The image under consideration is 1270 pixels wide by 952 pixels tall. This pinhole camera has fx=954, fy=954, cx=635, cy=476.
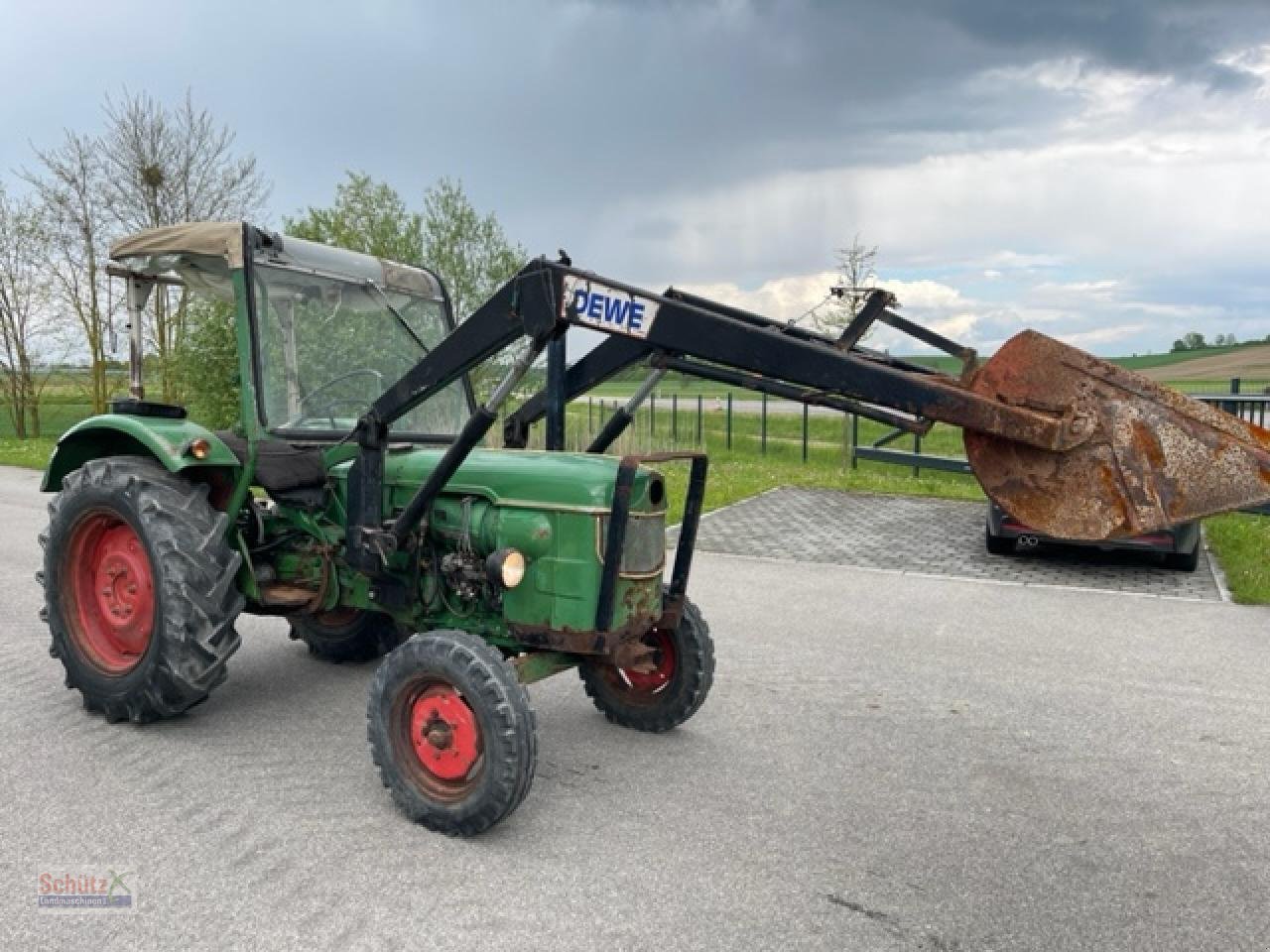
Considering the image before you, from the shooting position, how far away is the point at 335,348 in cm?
459

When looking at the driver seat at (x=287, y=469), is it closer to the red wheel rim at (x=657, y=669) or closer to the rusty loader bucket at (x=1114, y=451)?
the red wheel rim at (x=657, y=669)

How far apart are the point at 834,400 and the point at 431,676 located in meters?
1.75

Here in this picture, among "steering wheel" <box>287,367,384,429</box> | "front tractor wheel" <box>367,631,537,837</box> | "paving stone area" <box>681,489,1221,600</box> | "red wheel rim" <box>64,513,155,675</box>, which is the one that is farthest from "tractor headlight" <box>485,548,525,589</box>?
"paving stone area" <box>681,489,1221,600</box>

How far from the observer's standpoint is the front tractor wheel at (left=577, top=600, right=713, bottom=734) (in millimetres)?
4246

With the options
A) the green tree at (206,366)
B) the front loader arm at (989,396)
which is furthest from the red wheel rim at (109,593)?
the green tree at (206,366)

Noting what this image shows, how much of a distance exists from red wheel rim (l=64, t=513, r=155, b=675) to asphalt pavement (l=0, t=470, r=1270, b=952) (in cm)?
34

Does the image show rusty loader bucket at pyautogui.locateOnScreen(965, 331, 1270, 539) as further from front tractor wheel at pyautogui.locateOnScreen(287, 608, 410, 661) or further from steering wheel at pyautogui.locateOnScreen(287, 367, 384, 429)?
front tractor wheel at pyautogui.locateOnScreen(287, 608, 410, 661)

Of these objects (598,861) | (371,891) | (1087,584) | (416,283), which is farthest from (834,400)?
(1087,584)

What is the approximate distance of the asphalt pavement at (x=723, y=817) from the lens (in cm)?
284

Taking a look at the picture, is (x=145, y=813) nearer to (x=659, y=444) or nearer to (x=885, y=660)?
(x=885, y=660)

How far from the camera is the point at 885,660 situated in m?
5.59

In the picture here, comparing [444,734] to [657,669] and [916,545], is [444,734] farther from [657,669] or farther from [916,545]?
[916,545]

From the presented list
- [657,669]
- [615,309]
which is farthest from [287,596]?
[615,309]

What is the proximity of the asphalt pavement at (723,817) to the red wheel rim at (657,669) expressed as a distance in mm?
237
